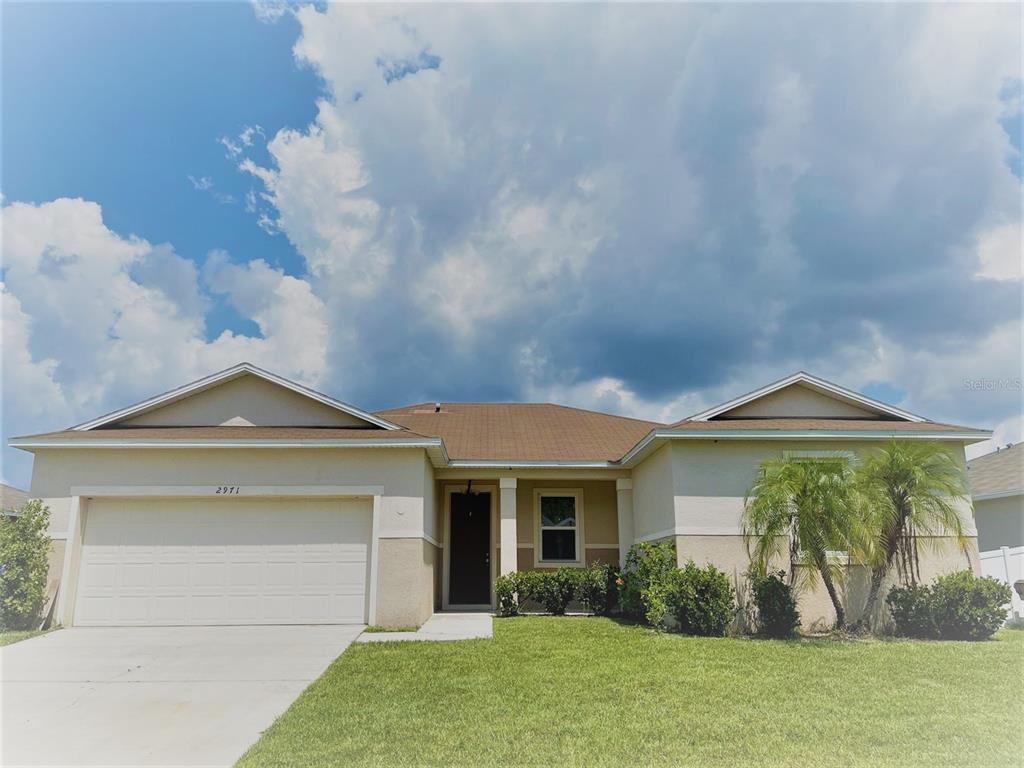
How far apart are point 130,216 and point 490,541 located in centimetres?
1180

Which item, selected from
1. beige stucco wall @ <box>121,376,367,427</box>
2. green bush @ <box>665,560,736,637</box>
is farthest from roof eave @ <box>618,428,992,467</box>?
beige stucco wall @ <box>121,376,367,427</box>

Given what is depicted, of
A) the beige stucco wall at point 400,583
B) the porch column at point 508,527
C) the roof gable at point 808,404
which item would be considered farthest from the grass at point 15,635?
the roof gable at point 808,404

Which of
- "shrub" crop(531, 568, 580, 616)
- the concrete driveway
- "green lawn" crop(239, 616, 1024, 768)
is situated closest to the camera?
"green lawn" crop(239, 616, 1024, 768)

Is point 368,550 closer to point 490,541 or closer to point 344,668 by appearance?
point 344,668

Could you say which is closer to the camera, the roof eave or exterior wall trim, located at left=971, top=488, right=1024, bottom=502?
the roof eave

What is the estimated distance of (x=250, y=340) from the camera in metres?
16.9

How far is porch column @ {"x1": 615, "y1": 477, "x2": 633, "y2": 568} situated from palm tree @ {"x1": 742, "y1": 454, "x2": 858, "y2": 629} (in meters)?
3.97

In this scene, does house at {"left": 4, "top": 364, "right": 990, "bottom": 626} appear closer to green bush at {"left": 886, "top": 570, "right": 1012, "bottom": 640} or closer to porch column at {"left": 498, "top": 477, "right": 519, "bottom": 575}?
green bush at {"left": 886, "top": 570, "right": 1012, "bottom": 640}

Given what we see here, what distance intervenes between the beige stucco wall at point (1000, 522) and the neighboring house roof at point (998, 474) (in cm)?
28

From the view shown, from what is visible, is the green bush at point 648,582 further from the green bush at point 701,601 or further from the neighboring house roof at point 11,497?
the neighboring house roof at point 11,497

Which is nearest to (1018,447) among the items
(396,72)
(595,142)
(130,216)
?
(595,142)

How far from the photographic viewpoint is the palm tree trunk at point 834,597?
10.4 metres

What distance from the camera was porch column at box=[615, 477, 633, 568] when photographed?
15.0 meters

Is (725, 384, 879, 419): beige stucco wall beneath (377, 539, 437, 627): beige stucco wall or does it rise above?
above
